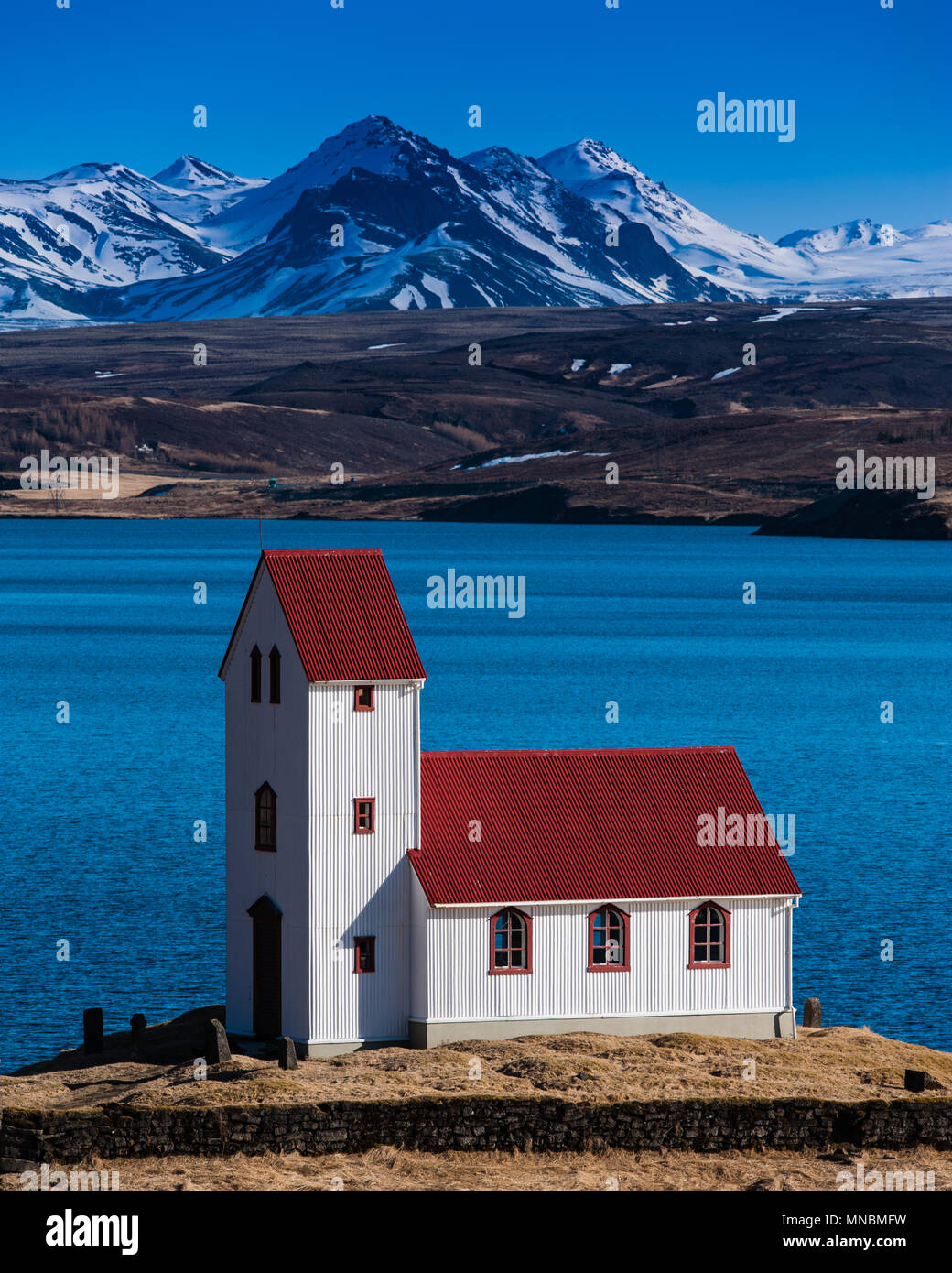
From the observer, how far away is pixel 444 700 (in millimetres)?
99250

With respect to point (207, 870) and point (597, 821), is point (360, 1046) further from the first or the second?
point (207, 870)

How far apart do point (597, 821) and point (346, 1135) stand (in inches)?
352

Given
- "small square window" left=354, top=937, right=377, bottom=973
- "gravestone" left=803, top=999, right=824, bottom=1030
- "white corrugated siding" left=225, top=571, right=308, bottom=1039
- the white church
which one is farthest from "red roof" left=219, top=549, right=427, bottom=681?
"gravestone" left=803, top=999, right=824, bottom=1030

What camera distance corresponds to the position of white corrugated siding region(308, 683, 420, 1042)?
33375 millimetres

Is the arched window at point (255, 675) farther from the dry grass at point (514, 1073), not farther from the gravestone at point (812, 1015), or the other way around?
the gravestone at point (812, 1015)

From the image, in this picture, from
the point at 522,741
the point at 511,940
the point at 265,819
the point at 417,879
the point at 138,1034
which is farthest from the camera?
the point at 522,741

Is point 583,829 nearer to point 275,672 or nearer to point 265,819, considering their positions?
point 265,819

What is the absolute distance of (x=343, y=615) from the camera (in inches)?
1372

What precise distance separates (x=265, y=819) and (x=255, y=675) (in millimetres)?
2716

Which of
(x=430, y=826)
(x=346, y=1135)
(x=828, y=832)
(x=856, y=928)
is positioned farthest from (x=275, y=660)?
(x=828, y=832)

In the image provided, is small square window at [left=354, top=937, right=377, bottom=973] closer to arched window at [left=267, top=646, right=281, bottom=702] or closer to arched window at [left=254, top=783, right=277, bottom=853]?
arched window at [left=254, top=783, right=277, bottom=853]

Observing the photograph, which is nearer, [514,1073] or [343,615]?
[514,1073]

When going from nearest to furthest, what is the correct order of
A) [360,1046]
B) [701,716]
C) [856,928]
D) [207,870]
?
[360,1046] < [856,928] < [207,870] < [701,716]

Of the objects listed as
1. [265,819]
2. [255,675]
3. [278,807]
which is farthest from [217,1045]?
[255,675]
